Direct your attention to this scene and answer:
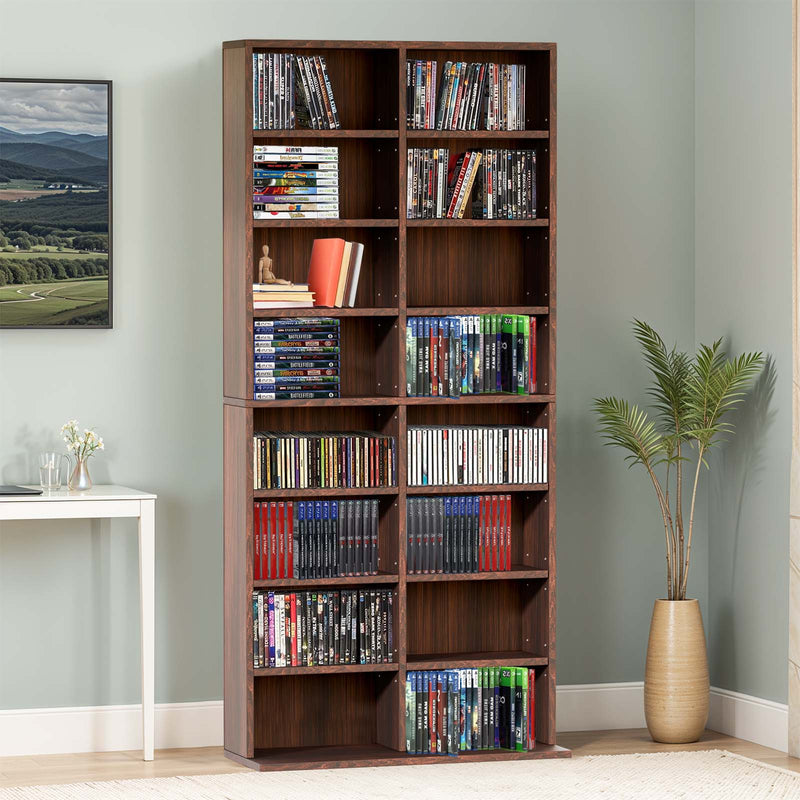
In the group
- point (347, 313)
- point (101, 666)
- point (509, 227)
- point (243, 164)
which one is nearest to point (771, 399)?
point (509, 227)

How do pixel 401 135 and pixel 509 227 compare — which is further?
pixel 509 227

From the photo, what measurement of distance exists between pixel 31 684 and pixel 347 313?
164cm

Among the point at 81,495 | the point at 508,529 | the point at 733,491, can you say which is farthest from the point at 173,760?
the point at 733,491

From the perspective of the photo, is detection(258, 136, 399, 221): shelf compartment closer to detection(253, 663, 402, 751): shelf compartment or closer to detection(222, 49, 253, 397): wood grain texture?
detection(222, 49, 253, 397): wood grain texture

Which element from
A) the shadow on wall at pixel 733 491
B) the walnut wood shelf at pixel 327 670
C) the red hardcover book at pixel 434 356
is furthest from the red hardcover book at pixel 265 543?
the shadow on wall at pixel 733 491

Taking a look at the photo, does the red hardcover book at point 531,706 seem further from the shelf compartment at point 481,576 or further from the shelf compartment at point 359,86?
the shelf compartment at point 359,86

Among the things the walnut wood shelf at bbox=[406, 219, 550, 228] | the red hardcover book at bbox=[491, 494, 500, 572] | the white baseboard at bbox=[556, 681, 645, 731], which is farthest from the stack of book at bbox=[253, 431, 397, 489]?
the white baseboard at bbox=[556, 681, 645, 731]

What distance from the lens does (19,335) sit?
4469 mm

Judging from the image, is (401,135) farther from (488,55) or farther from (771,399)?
(771,399)

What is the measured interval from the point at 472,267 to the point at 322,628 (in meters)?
1.33

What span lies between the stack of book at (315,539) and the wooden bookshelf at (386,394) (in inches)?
2.0

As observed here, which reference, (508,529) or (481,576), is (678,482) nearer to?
(508,529)

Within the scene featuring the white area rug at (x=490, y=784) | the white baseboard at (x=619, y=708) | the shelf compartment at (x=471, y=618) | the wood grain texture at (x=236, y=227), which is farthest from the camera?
the white baseboard at (x=619, y=708)

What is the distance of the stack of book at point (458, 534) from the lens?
14.2 ft
